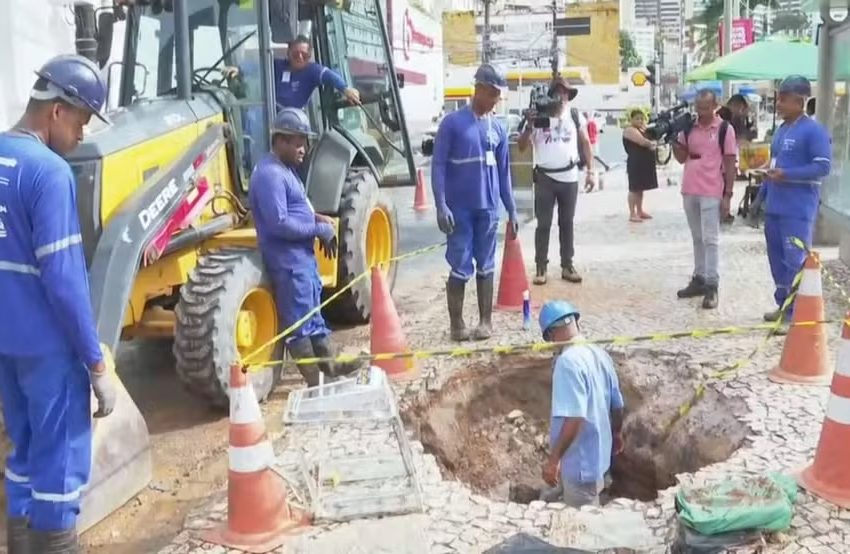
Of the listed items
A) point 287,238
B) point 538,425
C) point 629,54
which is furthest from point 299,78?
point 629,54

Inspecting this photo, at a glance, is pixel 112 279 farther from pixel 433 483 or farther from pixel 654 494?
pixel 654 494

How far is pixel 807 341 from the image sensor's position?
17.2 ft

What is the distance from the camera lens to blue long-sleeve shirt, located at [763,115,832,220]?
5.99 meters

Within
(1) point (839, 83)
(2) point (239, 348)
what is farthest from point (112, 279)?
(1) point (839, 83)

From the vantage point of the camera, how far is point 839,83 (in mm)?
8992

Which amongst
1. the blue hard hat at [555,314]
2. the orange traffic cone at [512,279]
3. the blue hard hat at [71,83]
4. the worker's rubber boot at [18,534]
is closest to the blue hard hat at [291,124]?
the blue hard hat at [71,83]

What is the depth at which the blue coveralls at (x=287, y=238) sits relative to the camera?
5.04 m

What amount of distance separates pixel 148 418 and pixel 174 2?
2.58 m

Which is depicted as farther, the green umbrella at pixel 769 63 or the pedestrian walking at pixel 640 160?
the green umbrella at pixel 769 63

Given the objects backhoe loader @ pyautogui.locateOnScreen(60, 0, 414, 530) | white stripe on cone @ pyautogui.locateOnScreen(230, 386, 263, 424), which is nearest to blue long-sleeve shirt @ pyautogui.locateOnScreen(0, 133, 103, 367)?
white stripe on cone @ pyautogui.locateOnScreen(230, 386, 263, 424)

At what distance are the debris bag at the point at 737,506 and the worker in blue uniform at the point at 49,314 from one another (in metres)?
2.22

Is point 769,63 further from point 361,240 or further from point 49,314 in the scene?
point 49,314

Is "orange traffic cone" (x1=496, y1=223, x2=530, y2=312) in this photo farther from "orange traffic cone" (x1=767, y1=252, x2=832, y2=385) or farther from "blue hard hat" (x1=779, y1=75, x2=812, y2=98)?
"orange traffic cone" (x1=767, y1=252, x2=832, y2=385)

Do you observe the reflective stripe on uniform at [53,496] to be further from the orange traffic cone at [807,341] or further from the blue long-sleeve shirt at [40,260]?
the orange traffic cone at [807,341]
